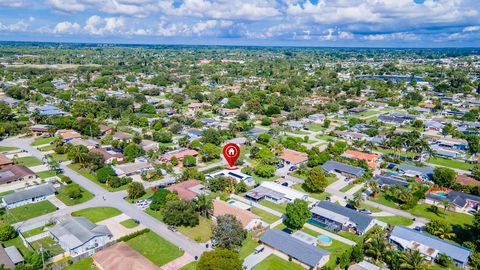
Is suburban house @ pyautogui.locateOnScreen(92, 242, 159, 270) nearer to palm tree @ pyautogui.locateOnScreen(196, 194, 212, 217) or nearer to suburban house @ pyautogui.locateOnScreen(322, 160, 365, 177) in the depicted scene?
palm tree @ pyautogui.locateOnScreen(196, 194, 212, 217)

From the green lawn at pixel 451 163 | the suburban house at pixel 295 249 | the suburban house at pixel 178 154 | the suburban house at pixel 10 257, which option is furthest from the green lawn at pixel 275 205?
the green lawn at pixel 451 163

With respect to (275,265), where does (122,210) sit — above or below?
above

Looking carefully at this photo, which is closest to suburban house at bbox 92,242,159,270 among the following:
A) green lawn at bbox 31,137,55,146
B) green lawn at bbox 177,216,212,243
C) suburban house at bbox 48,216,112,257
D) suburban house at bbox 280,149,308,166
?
suburban house at bbox 48,216,112,257

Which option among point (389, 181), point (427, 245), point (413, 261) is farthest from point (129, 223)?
point (389, 181)

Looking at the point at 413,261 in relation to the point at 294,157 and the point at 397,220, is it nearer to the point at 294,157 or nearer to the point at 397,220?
the point at 397,220

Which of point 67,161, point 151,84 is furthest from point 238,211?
point 151,84

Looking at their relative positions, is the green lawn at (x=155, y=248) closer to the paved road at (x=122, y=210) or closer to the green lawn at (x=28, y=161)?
the paved road at (x=122, y=210)

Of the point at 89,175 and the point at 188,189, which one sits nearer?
the point at 188,189
